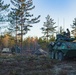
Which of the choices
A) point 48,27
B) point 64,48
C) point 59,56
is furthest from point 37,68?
point 48,27

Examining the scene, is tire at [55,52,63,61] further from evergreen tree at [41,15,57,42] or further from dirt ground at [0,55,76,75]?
evergreen tree at [41,15,57,42]

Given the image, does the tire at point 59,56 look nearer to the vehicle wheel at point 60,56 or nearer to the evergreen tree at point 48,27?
the vehicle wheel at point 60,56

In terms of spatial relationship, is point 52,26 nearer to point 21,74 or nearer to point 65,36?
point 65,36

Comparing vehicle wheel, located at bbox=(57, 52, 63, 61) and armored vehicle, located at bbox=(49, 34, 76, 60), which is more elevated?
armored vehicle, located at bbox=(49, 34, 76, 60)

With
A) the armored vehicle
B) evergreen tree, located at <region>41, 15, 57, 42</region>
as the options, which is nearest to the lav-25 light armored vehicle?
the armored vehicle

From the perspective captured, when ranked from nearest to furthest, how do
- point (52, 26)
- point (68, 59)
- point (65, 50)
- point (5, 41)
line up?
point (65, 50), point (68, 59), point (52, 26), point (5, 41)

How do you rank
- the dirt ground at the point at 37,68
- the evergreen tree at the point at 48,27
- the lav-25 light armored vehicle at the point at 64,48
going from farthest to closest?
1. the evergreen tree at the point at 48,27
2. the lav-25 light armored vehicle at the point at 64,48
3. the dirt ground at the point at 37,68

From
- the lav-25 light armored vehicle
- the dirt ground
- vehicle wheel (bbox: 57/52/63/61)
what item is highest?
the lav-25 light armored vehicle

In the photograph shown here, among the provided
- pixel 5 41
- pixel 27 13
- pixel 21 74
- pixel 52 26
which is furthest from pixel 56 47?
pixel 5 41

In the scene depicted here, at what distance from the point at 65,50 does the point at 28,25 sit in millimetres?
30218

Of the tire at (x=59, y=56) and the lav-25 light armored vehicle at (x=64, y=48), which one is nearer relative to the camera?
the lav-25 light armored vehicle at (x=64, y=48)

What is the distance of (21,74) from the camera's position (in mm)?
10906

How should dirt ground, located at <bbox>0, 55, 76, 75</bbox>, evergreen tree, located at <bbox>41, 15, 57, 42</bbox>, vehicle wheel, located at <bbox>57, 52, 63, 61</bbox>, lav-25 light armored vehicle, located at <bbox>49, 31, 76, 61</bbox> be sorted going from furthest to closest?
evergreen tree, located at <bbox>41, 15, 57, 42</bbox> → vehicle wheel, located at <bbox>57, 52, 63, 61</bbox> → lav-25 light armored vehicle, located at <bbox>49, 31, 76, 61</bbox> → dirt ground, located at <bbox>0, 55, 76, 75</bbox>

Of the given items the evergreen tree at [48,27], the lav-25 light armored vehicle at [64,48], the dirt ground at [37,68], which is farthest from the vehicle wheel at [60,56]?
the evergreen tree at [48,27]
